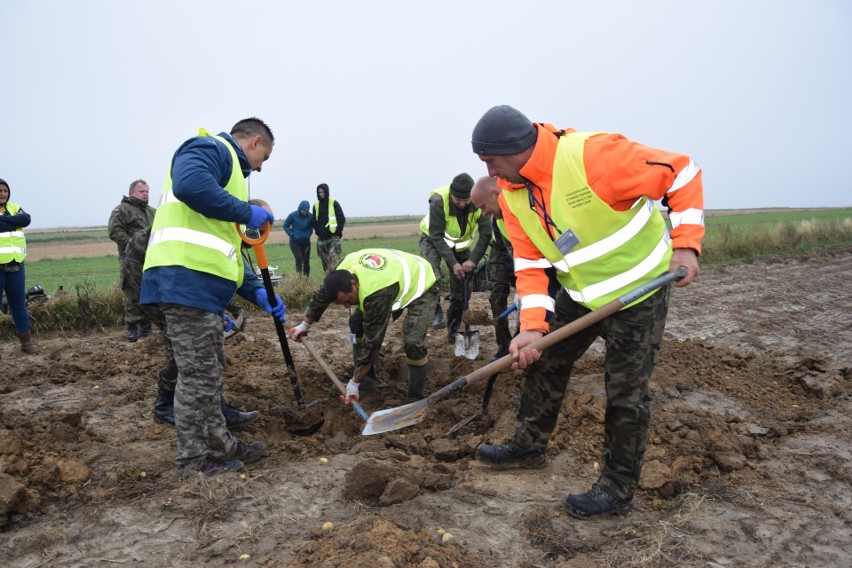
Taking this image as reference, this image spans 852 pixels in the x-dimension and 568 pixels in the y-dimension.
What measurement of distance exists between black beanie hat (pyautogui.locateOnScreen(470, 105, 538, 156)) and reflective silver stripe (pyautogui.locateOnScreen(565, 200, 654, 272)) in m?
0.56

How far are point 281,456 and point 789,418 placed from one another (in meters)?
3.64

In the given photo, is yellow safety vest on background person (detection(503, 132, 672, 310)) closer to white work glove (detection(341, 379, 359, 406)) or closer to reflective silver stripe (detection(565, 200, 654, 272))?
reflective silver stripe (detection(565, 200, 654, 272))

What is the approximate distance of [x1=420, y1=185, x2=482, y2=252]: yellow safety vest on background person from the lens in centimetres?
661

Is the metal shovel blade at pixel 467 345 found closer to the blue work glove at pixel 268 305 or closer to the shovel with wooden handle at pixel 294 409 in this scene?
the shovel with wooden handle at pixel 294 409

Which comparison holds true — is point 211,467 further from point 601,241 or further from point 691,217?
point 691,217

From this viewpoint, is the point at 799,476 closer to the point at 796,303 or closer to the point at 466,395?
the point at 466,395

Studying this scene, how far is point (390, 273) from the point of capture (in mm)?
4219

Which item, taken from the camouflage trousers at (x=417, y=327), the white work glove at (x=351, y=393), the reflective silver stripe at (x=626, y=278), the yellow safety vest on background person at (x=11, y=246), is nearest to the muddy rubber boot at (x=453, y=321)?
the camouflage trousers at (x=417, y=327)

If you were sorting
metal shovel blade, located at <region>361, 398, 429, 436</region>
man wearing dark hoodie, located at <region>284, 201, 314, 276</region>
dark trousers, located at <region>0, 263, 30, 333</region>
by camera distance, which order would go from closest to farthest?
metal shovel blade, located at <region>361, 398, 429, 436</region> < dark trousers, located at <region>0, 263, 30, 333</region> < man wearing dark hoodie, located at <region>284, 201, 314, 276</region>

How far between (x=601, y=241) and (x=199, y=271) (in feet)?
7.10

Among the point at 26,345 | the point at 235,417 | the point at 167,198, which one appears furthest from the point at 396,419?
the point at 26,345

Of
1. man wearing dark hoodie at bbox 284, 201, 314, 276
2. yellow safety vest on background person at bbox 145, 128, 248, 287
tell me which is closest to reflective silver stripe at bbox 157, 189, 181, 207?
yellow safety vest on background person at bbox 145, 128, 248, 287

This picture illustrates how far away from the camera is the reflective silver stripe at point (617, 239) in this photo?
2637 millimetres

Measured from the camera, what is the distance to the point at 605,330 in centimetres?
280
